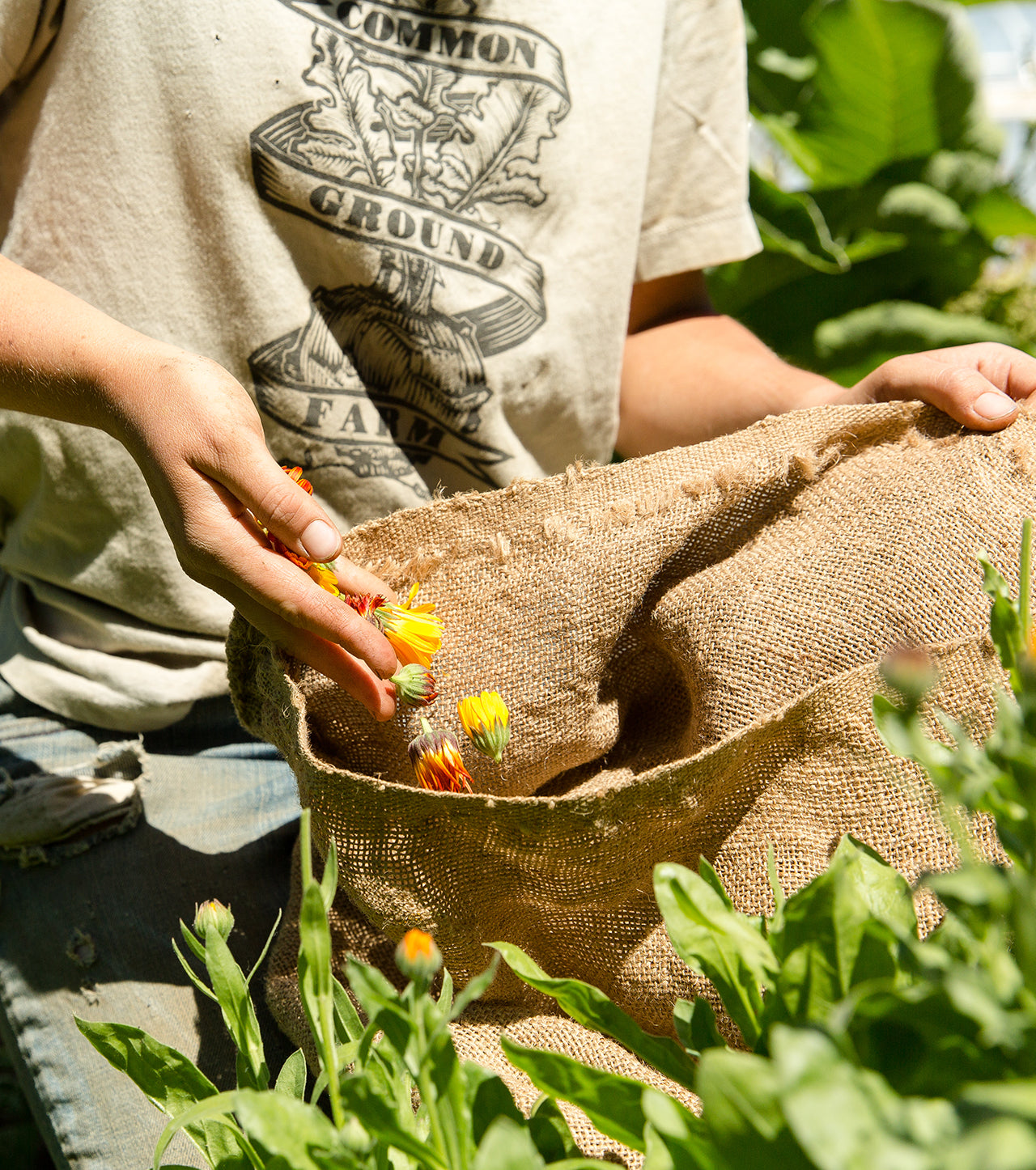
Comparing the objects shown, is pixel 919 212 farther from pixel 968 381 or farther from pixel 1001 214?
pixel 968 381

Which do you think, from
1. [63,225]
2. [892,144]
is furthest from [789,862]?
[892,144]

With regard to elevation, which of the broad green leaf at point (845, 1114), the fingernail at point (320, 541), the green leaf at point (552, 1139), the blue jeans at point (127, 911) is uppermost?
the broad green leaf at point (845, 1114)

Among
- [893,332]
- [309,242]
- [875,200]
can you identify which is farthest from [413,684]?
[875,200]

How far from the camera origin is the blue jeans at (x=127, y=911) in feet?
2.78

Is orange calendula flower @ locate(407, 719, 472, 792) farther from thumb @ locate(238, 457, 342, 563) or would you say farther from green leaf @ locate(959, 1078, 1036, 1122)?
green leaf @ locate(959, 1078, 1036, 1122)

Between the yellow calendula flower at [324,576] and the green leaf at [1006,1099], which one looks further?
the yellow calendula flower at [324,576]

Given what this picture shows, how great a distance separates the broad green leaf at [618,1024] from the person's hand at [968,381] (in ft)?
1.68

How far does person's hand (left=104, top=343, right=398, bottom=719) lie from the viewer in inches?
26.5

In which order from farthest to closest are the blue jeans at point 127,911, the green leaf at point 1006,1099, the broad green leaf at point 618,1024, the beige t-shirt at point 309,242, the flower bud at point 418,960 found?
the beige t-shirt at point 309,242 < the blue jeans at point 127,911 < the broad green leaf at point 618,1024 < the flower bud at point 418,960 < the green leaf at point 1006,1099

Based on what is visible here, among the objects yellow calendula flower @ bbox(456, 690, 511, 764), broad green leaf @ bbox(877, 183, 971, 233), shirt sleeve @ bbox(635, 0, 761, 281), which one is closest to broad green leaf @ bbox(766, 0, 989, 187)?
broad green leaf @ bbox(877, 183, 971, 233)

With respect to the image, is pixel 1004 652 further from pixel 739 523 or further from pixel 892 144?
pixel 892 144

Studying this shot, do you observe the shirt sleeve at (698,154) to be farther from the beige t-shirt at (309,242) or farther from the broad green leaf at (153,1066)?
the broad green leaf at (153,1066)

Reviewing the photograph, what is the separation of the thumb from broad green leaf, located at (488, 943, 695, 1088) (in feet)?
0.99

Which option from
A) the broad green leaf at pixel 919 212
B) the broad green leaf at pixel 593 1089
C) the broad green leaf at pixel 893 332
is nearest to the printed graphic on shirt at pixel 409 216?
the broad green leaf at pixel 593 1089
